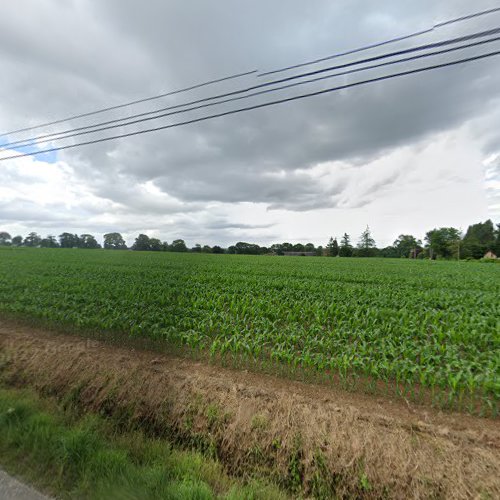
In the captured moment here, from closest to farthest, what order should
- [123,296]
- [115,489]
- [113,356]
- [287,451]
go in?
1. [115,489]
2. [287,451]
3. [113,356]
4. [123,296]

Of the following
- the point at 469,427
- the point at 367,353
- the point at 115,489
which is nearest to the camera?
the point at 115,489

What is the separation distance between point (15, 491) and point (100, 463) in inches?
26.2

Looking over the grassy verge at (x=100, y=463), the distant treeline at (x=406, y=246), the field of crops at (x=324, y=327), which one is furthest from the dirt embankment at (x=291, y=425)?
the distant treeline at (x=406, y=246)

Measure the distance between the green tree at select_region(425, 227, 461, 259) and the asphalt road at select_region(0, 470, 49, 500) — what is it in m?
98.5

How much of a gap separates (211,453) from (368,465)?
5.81 ft

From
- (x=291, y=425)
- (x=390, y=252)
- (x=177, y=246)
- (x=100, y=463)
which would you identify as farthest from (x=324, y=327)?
(x=390, y=252)

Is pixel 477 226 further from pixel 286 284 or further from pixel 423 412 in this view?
pixel 423 412

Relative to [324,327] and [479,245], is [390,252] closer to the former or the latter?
[479,245]

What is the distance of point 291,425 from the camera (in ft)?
9.86

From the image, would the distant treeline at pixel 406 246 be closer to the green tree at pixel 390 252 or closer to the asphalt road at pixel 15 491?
the green tree at pixel 390 252

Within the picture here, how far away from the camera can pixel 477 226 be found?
320ft

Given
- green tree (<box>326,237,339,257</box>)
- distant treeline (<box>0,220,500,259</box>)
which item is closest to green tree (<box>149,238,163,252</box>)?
distant treeline (<box>0,220,500,259</box>)

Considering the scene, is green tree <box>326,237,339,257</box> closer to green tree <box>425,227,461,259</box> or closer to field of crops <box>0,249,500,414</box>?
green tree <box>425,227,461,259</box>

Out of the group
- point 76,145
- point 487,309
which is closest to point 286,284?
point 487,309
